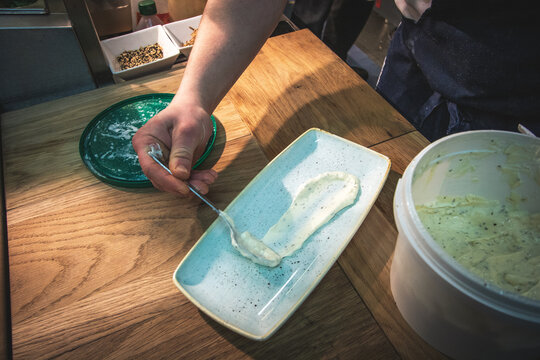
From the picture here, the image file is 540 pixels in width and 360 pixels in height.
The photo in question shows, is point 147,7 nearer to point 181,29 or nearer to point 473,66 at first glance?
point 181,29

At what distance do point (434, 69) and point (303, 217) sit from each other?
652 millimetres

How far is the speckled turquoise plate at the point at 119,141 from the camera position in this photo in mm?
835

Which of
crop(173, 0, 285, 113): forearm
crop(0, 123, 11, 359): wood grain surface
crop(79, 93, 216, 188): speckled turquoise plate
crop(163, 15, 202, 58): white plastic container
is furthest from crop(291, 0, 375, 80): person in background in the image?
crop(0, 123, 11, 359): wood grain surface

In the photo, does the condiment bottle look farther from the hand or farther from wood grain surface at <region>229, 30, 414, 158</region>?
the hand

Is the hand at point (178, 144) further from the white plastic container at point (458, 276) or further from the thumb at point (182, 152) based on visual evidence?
the white plastic container at point (458, 276)

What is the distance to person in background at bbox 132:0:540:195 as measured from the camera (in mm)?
785

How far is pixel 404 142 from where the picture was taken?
90 cm

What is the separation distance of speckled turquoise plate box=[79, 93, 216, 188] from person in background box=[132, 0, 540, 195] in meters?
0.10

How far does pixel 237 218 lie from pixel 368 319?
338 mm

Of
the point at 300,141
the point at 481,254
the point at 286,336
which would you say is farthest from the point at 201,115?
the point at 481,254

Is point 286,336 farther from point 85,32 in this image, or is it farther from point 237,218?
point 85,32

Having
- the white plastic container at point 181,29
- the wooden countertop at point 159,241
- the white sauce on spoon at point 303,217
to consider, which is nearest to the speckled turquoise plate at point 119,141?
the wooden countertop at point 159,241

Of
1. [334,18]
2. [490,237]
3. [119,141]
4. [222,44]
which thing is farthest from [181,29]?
[490,237]

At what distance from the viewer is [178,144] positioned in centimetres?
75
